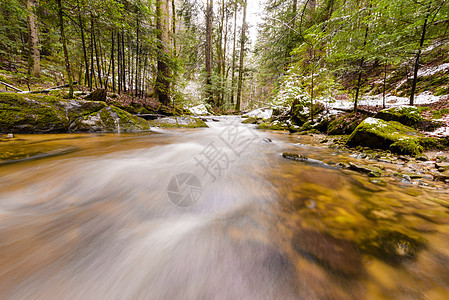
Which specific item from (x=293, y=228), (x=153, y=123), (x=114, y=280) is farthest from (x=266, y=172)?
(x=153, y=123)

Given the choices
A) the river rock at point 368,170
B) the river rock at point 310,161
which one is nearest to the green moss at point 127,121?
the river rock at point 310,161

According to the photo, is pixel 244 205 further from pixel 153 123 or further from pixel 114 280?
pixel 153 123

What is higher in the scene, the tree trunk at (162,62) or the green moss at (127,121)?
the tree trunk at (162,62)

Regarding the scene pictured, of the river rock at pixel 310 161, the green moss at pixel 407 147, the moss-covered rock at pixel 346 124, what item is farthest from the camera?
the moss-covered rock at pixel 346 124

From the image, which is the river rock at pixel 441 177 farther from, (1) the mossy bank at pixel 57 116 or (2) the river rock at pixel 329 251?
(1) the mossy bank at pixel 57 116

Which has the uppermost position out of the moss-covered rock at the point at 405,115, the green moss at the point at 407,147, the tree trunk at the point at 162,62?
the tree trunk at the point at 162,62

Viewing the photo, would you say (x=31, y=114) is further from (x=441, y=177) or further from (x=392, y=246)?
(x=441, y=177)

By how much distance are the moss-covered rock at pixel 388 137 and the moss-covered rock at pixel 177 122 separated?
236 inches

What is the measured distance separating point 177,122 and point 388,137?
685 centimetres

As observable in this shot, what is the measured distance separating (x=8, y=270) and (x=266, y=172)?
2415mm

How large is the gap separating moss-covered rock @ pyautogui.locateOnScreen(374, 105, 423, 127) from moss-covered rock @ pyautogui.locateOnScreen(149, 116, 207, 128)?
6.52 m

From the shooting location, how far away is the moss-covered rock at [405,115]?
11.9 ft

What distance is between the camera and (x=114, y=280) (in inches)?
33.4

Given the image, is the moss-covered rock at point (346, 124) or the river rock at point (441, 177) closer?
the river rock at point (441, 177)
